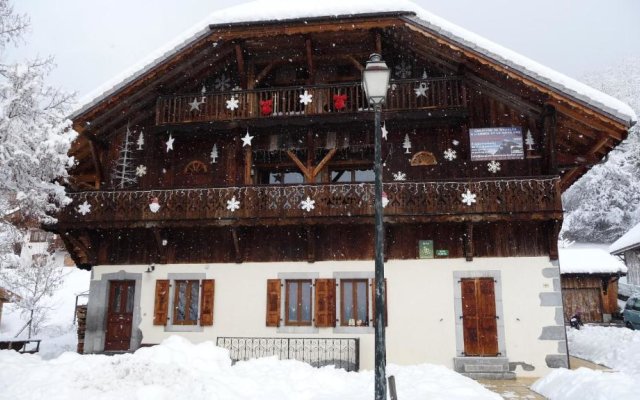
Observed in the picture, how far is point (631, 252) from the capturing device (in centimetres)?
3653

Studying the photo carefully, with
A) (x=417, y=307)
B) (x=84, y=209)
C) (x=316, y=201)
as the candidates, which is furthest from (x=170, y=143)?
(x=417, y=307)

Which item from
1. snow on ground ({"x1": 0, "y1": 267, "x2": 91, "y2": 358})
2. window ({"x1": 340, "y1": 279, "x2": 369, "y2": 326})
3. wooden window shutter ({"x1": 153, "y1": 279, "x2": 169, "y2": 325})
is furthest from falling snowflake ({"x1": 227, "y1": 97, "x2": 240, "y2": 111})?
snow on ground ({"x1": 0, "y1": 267, "x2": 91, "y2": 358})

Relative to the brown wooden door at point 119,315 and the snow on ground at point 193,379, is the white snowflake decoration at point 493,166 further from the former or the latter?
the brown wooden door at point 119,315

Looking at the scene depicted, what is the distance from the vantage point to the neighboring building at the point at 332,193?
15172 millimetres

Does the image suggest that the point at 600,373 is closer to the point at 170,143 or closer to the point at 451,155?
the point at 451,155

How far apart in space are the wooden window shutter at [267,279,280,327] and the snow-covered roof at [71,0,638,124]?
7736 millimetres

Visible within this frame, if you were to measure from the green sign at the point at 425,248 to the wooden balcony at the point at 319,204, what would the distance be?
118 cm

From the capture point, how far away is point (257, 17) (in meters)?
16.7

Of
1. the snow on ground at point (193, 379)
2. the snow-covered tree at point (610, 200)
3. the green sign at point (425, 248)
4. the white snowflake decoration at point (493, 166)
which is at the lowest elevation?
the snow on ground at point (193, 379)

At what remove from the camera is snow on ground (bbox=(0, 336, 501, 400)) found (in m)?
9.48

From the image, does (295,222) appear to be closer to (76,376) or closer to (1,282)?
(76,376)

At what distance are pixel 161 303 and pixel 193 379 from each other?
699cm

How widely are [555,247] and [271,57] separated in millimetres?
10684

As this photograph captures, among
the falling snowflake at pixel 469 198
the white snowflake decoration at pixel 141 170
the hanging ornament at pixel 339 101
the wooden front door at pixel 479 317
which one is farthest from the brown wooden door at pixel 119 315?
the falling snowflake at pixel 469 198
